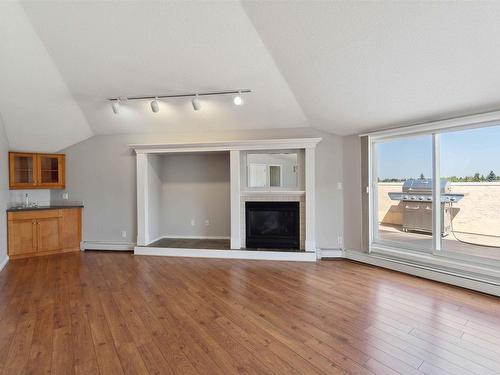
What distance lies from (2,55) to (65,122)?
60.6 inches

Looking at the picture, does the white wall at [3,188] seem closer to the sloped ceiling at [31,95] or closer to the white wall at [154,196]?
the sloped ceiling at [31,95]

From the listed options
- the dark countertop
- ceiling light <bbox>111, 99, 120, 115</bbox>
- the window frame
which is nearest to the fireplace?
the window frame

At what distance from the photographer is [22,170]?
4895mm

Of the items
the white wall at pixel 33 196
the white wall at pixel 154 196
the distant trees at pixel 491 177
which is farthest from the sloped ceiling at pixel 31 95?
the distant trees at pixel 491 177

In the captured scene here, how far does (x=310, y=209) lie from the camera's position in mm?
4547

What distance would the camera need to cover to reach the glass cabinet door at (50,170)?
5.08m

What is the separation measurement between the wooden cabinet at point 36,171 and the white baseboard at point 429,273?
5.81 m

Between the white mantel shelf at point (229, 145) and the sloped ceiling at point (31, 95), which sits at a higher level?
the sloped ceiling at point (31, 95)

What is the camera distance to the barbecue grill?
11.8 feet

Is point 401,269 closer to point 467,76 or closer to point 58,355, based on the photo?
point 467,76

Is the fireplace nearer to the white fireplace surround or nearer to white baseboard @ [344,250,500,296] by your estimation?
the white fireplace surround

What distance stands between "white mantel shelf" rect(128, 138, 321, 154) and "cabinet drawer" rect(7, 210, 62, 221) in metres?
1.95

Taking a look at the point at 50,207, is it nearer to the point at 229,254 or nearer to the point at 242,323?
the point at 229,254

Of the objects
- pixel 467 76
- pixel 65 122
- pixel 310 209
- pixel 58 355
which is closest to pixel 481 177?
pixel 467 76
